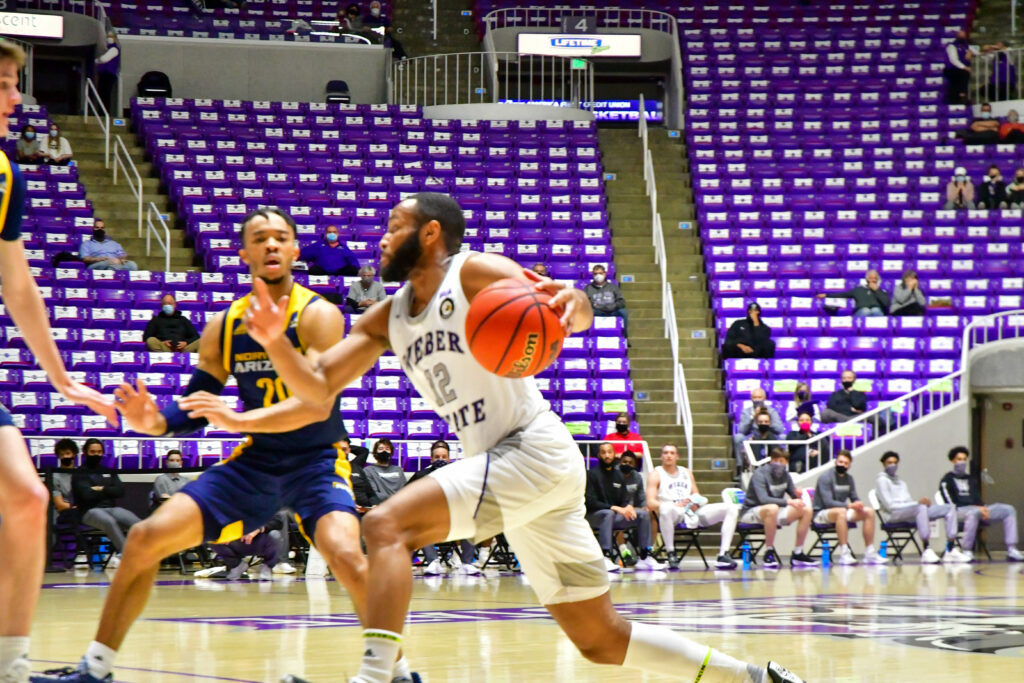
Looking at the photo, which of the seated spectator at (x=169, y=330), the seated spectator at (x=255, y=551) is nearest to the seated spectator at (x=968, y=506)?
the seated spectator at (x=255, y=551)

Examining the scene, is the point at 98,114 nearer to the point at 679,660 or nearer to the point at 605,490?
the point at 605,490

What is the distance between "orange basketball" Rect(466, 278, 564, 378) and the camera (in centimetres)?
391

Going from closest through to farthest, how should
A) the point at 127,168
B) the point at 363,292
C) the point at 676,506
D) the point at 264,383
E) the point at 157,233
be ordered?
the point at 264,383 → the point at 676,506 → the point at 363,292 → the point at 157,233 → the point at 127,168

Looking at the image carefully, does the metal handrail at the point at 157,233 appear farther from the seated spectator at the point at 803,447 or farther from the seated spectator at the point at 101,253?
the seated spectator at the point at 803,447

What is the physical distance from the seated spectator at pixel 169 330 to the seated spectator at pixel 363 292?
1974 millimetres

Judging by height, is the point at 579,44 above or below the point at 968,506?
above

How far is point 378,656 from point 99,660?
106 cm

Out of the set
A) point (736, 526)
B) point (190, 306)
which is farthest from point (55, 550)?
point (736, 526)

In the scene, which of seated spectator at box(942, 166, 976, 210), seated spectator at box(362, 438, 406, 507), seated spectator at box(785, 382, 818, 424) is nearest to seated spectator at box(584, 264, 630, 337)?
seated spectator at box(785, 382, 818, 424)

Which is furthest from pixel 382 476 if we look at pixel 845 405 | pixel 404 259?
pixel 404 259

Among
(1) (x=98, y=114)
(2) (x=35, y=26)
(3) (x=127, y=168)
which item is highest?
(2) (x=35, y=26)

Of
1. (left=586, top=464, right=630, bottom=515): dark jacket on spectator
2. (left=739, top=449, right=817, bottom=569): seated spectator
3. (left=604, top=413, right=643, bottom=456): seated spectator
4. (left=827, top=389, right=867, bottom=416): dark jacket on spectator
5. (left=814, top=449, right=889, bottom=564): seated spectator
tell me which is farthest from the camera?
(left=827, top=389, right=867, bottom=416): dark jacket on spectator

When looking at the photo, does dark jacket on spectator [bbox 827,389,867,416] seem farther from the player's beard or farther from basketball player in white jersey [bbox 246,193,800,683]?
the player's beard

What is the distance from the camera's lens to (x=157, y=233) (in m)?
19.8
